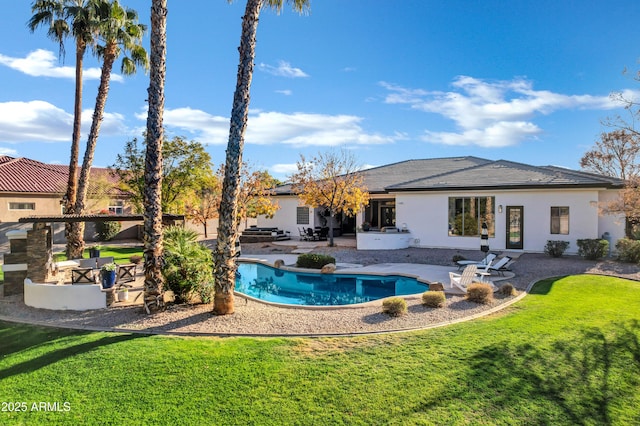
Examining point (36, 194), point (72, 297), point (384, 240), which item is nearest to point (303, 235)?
point (384, 240)

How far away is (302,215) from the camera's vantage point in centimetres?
3058

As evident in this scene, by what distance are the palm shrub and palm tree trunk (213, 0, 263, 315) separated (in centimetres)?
139

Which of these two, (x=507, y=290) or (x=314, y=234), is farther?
(x=314, y=234)

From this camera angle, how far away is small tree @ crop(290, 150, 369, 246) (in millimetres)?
23797

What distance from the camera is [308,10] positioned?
11344 millimetres

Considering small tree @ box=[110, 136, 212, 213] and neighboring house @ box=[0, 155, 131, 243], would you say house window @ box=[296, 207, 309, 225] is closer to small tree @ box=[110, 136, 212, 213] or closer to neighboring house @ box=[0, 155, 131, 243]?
small tree @ box=[110, 136, 212, 213]

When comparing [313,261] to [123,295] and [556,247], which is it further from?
[556,247]

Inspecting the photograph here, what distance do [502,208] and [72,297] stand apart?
2061 centimetres

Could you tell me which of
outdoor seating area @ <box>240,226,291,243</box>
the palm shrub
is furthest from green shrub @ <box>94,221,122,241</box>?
the palm shrub

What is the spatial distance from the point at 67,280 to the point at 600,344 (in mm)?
16049

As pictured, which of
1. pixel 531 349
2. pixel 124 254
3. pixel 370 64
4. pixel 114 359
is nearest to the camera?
pixel 114 359

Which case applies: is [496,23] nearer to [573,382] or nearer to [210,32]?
[210,32]

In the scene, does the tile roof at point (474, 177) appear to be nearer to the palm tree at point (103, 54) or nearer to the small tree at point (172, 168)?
the small tree at point (172, 168)

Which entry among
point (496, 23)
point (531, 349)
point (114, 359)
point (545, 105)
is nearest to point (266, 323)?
point (114, 359)
